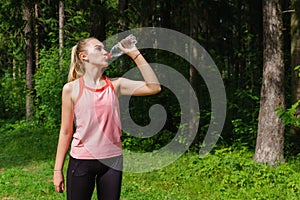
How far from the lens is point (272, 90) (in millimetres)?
8445

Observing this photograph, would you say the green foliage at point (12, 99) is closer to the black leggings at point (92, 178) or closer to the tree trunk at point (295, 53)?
→ the tree trunk at point (295, 53)

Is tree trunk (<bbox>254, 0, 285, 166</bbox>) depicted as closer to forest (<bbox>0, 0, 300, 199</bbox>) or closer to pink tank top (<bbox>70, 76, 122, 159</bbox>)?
forest (<bbox>0, 0, 300, 199</bbox>)

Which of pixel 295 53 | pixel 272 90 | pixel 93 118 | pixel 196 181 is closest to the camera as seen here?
pixel 93 118

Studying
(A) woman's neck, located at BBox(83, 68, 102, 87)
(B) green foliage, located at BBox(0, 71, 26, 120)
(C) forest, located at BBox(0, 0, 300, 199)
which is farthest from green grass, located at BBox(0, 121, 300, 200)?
(B) green foliage, located at BBox(0, 71, 26, 120)

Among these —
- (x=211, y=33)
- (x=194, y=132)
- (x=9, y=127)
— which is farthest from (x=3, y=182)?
(x=9, y=127)

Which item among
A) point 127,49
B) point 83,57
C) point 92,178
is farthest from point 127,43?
point 92,178

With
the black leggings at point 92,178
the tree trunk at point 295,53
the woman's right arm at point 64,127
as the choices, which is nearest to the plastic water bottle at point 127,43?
the woman's right arm at point 64,127

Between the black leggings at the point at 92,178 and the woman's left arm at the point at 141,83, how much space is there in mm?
528

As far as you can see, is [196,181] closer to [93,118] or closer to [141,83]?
[141,83]

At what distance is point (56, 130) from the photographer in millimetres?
16438

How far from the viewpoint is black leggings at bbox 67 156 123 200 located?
3182 millimetres

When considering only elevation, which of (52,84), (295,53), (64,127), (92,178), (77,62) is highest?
(295,53)

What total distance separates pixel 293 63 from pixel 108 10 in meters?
5.96

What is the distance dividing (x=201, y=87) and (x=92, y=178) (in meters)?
10.5
